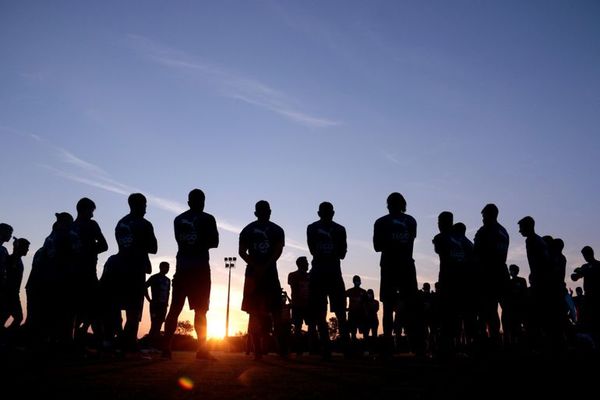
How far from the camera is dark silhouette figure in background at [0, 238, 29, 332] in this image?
9.12m

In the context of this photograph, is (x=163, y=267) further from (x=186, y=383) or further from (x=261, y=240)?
(x=186, y=383)

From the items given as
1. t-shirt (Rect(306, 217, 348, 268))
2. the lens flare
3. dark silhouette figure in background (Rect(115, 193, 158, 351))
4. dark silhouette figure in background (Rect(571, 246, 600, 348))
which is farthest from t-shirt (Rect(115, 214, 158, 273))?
dark silhouette figure in background (Rect(571, 246, 600, 348))

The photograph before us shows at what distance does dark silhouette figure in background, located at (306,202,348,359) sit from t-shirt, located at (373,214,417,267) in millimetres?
828

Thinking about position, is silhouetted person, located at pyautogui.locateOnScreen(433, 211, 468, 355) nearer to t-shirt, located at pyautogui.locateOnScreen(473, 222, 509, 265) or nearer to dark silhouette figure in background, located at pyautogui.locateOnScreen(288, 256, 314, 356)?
t-shirt, located at pyautogui.locateOnScreen(473, 222, 509, 265)

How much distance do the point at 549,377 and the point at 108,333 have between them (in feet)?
21.4

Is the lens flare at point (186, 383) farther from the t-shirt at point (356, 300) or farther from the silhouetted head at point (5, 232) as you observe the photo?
the t-shirt at point (356, 300)

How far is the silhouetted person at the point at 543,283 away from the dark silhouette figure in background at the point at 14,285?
9286 millimetres

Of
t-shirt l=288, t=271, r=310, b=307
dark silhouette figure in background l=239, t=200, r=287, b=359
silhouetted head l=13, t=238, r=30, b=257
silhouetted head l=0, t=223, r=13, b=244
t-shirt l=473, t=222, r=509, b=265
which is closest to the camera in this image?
dark silhouette figure in background l=239, t=200, r=287, b=359

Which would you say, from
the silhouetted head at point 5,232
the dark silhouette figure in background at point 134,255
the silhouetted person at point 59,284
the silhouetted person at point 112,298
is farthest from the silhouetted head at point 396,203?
the silhouetted head at point 5,232

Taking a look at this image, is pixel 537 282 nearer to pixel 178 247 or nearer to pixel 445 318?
pixel 445 318

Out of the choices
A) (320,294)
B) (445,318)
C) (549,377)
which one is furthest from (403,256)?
(549,377)

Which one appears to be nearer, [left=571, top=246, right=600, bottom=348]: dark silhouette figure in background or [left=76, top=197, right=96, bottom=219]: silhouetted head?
[left=76, top=197, right=96, bottom=219]: silhouetted head

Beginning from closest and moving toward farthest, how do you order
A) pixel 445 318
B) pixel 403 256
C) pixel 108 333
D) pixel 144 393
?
pixel 144 393 < pixel 445 318 < pixel 403 256 < pixel 108 333

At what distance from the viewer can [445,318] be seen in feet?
21.7
